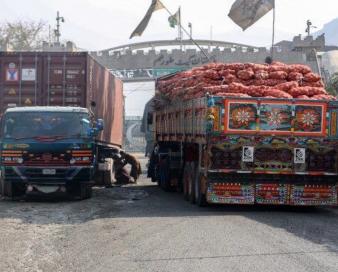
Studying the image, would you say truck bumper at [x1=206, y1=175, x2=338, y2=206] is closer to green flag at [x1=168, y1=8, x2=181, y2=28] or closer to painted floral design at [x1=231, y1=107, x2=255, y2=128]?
painted floral design at [x1=231, y1=107, x2=255, y2=128]

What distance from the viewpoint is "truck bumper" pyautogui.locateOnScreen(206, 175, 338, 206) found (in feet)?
46.3

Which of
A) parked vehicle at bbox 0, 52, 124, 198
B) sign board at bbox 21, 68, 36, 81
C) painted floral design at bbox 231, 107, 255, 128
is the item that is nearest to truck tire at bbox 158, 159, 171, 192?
parked vehicle at bbox 0, 52, 124, 198

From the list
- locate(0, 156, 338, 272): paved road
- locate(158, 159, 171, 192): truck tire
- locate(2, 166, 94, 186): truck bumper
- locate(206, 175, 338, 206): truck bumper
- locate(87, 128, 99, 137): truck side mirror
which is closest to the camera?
locate(0, 156, 338, 272): paved road

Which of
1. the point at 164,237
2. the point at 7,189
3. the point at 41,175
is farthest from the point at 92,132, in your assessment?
the point at 164,237

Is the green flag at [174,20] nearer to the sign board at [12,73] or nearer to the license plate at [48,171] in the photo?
the sign board at [12,73]

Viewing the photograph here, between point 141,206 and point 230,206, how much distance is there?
194 cm

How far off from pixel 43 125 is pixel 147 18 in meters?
13.0

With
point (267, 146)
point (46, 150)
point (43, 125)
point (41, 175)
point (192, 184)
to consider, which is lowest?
point (192, 184)

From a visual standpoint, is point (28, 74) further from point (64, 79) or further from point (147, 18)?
point (147, 18)

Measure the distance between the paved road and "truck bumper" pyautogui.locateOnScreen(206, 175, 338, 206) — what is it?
0.85 feet

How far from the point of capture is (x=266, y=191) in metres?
14.1

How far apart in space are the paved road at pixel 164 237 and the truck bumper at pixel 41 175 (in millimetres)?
538

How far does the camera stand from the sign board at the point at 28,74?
18.6 m

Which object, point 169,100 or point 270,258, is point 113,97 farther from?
point 270,258
